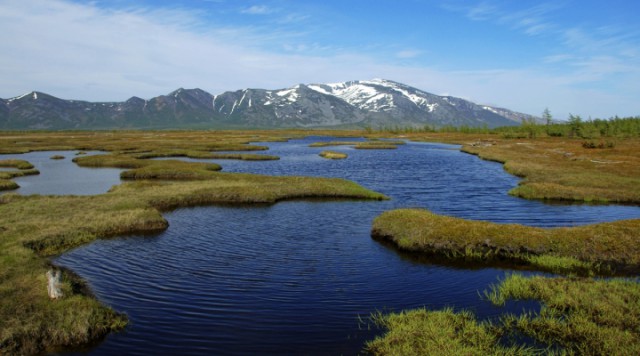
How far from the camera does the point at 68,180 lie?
226 feet

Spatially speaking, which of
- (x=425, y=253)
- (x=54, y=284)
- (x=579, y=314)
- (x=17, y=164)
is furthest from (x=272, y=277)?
(x=17, y=164)

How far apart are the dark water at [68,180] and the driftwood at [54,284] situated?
124 ft

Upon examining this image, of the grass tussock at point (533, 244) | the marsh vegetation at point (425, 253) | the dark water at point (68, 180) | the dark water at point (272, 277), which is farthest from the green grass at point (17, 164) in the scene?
the grass tussock at point (533, 244)

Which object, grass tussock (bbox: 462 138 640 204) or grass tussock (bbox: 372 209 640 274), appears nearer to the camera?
grass tussock (bbox: 372 209 640 274)

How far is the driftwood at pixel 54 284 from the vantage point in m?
21.2

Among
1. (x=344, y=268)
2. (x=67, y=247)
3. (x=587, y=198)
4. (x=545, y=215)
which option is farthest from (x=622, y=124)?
(x=67, y=247)

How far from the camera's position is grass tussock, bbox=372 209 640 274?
28.4 meters

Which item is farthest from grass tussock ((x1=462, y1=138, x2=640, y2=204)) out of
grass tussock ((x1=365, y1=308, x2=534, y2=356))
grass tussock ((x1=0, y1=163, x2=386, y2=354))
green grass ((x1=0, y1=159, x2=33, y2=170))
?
green grass ((x1=0, y1=159, x2=33, y2=170))

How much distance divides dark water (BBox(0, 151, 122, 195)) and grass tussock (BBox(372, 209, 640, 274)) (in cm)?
4481

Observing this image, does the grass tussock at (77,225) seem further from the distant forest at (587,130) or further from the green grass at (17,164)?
the distant forest at (587,130)

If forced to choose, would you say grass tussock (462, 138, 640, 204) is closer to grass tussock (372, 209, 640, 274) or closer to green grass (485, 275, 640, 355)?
grass tussock (372, 209, 640, 274)

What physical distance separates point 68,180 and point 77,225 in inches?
1500

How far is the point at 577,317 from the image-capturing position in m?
19.7

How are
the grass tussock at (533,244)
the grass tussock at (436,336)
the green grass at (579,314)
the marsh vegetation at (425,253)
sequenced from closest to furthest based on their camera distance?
the grass tussock at (436,336) → the green grass at (579,314) → the marsh vegetation at (425,253) → the grass tussock at (533,244)
